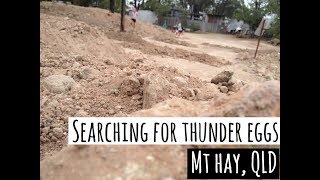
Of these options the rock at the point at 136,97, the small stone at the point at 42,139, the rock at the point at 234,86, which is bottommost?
the small stone at the point at 42,139

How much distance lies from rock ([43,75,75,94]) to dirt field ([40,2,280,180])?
1 centimetres

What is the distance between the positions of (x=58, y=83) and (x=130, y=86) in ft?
3.22

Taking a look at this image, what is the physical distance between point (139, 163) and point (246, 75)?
6209mm

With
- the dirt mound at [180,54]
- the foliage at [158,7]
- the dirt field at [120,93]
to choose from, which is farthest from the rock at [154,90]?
the foliage at [158,7]

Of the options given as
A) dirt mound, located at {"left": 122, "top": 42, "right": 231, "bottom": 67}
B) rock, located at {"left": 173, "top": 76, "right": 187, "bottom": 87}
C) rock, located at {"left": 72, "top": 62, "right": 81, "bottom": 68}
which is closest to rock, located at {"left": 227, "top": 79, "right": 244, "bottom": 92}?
rock, located at {"left": 173, "top": 76, "right": 187, "bottom": 87}

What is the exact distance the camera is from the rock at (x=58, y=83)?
4398mm

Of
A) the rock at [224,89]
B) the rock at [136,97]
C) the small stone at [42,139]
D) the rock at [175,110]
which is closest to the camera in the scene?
the rock at [175,110]

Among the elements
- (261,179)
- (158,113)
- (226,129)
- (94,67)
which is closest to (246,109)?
(226,129)

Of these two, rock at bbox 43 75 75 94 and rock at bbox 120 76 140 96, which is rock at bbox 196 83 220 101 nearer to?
rock at bbox 120 76 140 96

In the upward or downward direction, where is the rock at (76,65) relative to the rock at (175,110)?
upward

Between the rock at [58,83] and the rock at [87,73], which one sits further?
the rock at [87,73]

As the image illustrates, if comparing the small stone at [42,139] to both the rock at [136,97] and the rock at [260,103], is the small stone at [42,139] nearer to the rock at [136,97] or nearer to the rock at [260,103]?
the rock at [136,97]

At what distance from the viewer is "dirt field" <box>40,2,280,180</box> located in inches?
80.4

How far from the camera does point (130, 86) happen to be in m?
4.17
